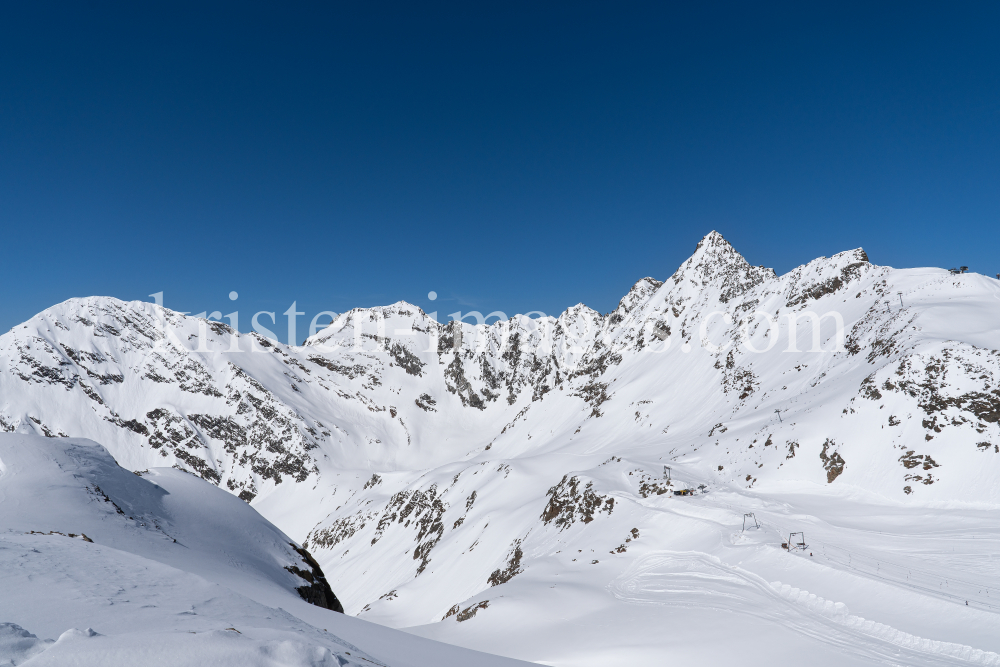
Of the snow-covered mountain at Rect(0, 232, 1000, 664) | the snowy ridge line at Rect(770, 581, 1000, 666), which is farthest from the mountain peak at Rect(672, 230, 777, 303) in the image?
the snowy ridge line at Rect(770, 581, 1000, 666)

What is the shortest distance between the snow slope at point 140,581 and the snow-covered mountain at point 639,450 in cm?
1009

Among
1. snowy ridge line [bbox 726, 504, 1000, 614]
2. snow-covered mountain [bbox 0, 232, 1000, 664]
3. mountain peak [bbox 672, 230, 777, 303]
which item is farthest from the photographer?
mountain peak [bbox 672, 230, 777, 303]

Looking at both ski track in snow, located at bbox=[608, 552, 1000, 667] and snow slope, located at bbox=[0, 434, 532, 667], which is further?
ski track in snow, located at bbox=[608, 552, 1000, 667]

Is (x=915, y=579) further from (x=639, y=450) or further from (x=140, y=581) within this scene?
(x=639, y=450)

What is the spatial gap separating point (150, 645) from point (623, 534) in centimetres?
2801

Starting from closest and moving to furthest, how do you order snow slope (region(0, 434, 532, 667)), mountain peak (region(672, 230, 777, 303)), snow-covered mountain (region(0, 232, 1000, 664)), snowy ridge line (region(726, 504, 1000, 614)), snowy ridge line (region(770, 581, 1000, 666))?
snow slope (region(0, 434, 532, 667)) < snowy ridge line (region(770, 581, 1000, 666)) < snowy ridge line (region(726, 504, 1000, 614)) < snow-covered mountain (region(0, 232, 1000, 664)) < mountain peak (region(672, 230, 777, 303))

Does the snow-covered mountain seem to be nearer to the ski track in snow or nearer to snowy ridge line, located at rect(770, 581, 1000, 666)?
the ski track in snow

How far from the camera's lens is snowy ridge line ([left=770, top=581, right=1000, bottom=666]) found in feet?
42.7

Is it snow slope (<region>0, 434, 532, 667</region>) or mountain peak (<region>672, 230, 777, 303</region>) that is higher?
mountain peak (<region>672, 230, 777, 303</region>)

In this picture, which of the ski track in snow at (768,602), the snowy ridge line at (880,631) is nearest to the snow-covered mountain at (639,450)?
the ski track in snow at (768,602)

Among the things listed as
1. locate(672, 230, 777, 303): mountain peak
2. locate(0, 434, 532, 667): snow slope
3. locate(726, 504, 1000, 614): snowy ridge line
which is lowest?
locate(0, 434, 532, 667): snow slope

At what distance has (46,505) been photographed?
15.0 meters

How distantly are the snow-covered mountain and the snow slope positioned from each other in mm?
10091

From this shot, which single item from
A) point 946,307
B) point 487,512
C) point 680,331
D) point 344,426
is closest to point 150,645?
point 487,512
